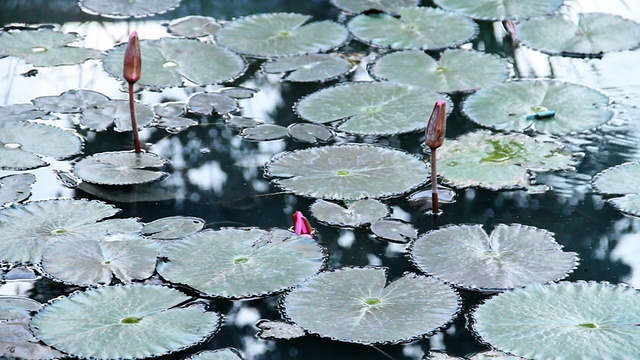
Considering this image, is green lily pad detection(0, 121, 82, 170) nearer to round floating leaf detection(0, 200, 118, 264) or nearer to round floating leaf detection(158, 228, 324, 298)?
round floating leaf detection(0, 200, 118, 264)

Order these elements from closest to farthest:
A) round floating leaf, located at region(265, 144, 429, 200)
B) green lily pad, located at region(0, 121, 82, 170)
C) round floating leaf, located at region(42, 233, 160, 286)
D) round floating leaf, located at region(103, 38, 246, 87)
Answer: round floating leaf, located at region(42, 233, 160, 286) < round floating leaf, located at region(265, 144, 429, 200) < green lily pad, located at region(0, 121, 82, 170) < round floating leaf, located at region(103, 38, 246, 87)

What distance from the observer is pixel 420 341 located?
281cm

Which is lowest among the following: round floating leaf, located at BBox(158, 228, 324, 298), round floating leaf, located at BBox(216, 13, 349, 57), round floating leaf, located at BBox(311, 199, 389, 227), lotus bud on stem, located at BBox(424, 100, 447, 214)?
round floating leaf, located at BBox(216, 13, 349, 57)

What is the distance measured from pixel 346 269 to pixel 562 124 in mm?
1376

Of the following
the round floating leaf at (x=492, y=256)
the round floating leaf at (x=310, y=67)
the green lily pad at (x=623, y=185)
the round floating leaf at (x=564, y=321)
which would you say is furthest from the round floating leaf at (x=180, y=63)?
the round floating leaf at (x=564, y=321)

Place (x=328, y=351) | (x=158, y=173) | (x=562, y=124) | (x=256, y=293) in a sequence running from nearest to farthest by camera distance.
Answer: (x=328, y=351) < (x=256, y=293) < (x=158, y=173) < (x=562, y=124)

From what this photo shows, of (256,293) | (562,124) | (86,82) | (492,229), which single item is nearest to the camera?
(256,293)

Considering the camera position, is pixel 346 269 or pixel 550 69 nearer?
pixel 346 269

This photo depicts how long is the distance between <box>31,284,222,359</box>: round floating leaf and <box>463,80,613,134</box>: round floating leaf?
Result: 1.66 meters

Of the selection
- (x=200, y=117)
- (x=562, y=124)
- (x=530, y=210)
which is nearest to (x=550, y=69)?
(x=562, y=124)

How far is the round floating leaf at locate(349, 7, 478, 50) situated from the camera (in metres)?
4.76

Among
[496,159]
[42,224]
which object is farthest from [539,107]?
[42,224]

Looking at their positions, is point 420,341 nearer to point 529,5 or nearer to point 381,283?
point 381,283

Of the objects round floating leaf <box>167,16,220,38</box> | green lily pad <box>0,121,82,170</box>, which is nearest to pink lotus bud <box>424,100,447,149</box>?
green lily pad <box>0,121,82,170</box>
